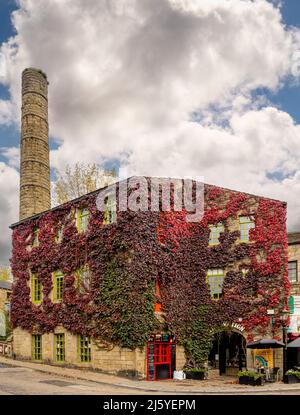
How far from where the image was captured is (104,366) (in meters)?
25.1

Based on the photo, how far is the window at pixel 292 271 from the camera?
29.6 m

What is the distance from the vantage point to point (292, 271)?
29.9m

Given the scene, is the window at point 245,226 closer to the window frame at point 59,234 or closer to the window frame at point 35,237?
the window frame at point 59,234

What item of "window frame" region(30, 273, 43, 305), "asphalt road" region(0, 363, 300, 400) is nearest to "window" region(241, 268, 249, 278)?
"asphalt road" region(0, 363, 300, 400)

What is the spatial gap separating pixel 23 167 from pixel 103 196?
15906 millimetres

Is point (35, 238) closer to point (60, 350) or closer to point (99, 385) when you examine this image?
point (60, 350)

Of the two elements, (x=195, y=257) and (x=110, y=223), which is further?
(x=195, y=257)

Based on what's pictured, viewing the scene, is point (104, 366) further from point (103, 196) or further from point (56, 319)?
point (103, 196)

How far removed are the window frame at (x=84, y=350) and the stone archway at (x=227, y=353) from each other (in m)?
7.03

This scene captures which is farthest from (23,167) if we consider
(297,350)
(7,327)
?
(297,350)

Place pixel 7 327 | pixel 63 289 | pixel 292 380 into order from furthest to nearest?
pixel 7 327, pixel 63 289, pixel 292 380

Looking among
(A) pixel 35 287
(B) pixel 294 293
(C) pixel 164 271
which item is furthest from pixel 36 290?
(B) pixel 294 293

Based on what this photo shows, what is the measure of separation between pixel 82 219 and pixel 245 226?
9.29m

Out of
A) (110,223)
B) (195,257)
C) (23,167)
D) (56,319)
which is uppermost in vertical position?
(23,167)
